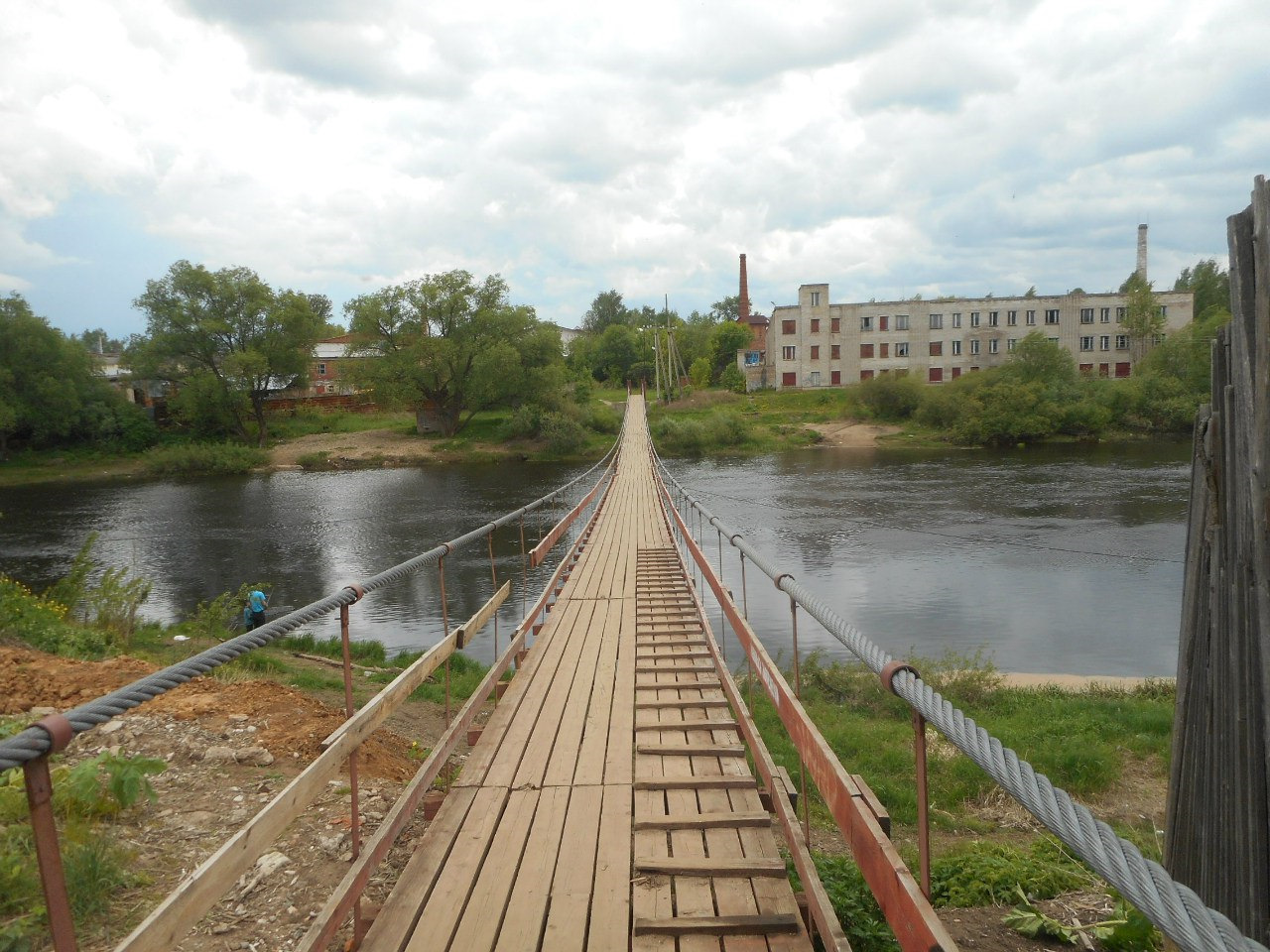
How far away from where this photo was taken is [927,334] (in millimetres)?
53125

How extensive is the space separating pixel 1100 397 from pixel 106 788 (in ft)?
147

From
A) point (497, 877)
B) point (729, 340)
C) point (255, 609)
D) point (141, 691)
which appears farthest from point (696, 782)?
point (729, 340)

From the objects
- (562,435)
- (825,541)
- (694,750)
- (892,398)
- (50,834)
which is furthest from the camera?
(892,398)

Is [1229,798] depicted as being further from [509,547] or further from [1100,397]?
[1100,397]

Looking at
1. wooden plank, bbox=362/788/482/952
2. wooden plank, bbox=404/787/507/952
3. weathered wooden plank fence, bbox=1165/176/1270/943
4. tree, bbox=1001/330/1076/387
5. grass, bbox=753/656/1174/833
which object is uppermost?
tree, bbox=1001/330/1076/387

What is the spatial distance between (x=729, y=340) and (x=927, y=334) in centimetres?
1616

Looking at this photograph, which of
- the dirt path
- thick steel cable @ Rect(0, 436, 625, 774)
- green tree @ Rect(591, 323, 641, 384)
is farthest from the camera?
green tree @ Rect(591, 323, 641, 384)

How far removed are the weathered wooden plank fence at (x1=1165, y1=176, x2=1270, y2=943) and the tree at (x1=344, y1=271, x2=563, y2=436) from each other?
3820cm

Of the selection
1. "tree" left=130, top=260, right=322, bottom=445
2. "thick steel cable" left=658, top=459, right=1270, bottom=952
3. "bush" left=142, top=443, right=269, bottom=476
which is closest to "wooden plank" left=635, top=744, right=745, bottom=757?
"thick steel cable" left=658, top=459, right=1270, bottom=952

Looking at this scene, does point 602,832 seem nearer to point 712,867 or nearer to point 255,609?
point 712,867

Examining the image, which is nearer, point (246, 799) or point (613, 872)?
point (613, 872)

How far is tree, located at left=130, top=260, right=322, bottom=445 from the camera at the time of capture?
40.4 meters

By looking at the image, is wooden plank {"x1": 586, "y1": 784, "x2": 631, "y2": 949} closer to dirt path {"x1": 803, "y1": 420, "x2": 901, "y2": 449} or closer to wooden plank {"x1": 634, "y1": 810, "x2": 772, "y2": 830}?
wooden plank {"x1": 634, "y1": 810, "x2": 772, "y2": 830}

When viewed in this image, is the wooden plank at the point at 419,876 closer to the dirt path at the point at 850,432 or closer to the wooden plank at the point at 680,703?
the wooden plank at the point at 680,703
